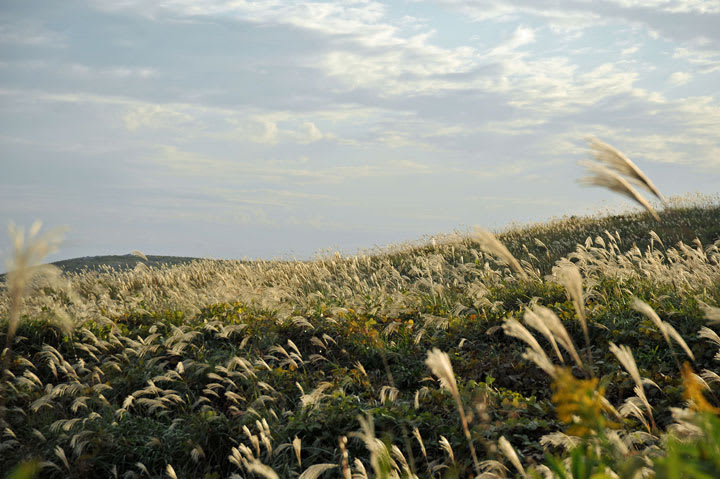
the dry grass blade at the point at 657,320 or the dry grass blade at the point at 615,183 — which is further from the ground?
the dry grass blade at the point at 615,183

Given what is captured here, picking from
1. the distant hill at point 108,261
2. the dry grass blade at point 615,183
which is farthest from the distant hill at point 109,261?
the dry grass blade at point 615,183

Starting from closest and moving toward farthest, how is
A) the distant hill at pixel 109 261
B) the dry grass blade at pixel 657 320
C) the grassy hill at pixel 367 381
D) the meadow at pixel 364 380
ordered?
the dry grass blade at pixel 657 320
the meadow at pixel 364 380
the grassy hill at pixel 367 381
the distant hill at pixel 109 261

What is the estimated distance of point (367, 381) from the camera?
603cm

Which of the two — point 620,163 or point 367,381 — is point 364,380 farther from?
point 620,163

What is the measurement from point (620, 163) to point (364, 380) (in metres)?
3.59

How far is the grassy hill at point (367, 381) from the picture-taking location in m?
3.62

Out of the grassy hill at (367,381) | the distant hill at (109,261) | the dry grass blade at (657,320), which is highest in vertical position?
the distant hill at (109,261)

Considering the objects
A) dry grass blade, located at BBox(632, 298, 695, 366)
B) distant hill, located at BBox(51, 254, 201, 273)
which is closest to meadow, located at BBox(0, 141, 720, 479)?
dry grass blade, located at BBox(632, 298, 695, 366)

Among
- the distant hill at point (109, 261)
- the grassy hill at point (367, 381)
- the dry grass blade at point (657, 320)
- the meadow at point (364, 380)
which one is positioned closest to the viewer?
the dry grass blade at point (657, 320)

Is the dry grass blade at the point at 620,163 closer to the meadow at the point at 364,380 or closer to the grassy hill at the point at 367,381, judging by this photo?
the meadow at the point at 364,380

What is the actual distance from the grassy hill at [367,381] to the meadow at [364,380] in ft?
0.08

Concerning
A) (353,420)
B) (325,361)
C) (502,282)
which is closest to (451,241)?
(502,282)

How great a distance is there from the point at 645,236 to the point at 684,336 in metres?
11.7

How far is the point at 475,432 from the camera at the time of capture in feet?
14.9
